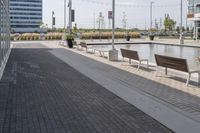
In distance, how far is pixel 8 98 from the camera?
911 cm

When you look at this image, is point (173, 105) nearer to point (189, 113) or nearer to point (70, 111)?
A: point (189, 113)

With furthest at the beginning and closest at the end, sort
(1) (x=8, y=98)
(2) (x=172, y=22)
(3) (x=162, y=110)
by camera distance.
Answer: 1. (2) (x=172, y=22)
2. (1) (x=8, y=98)
3. (3) (x=162, y=110)

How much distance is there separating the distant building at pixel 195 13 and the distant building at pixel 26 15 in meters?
82.9

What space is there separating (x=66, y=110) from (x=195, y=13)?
56.2 m

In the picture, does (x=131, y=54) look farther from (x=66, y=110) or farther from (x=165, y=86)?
(x=66, y=110)

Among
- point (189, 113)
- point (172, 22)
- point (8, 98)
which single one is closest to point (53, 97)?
point (8, 98)

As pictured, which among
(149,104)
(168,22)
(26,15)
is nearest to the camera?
(149,104)

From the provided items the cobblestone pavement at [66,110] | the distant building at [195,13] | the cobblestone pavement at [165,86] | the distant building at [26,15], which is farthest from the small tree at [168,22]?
the cobblestone pavement at [66,110]

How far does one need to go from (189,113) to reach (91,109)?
2.26 meters

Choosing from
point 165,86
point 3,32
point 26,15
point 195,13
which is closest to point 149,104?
point 165,86

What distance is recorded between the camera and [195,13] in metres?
60.2

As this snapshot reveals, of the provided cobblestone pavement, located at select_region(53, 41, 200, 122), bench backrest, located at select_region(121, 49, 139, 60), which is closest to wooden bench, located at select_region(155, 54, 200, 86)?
cobblestone pavement, located at select_region(53, 41, 200, 122)

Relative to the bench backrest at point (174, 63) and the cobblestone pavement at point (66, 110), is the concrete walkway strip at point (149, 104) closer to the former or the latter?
the cobblestone pavement at point (66, 110)

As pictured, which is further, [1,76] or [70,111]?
[1,76]
